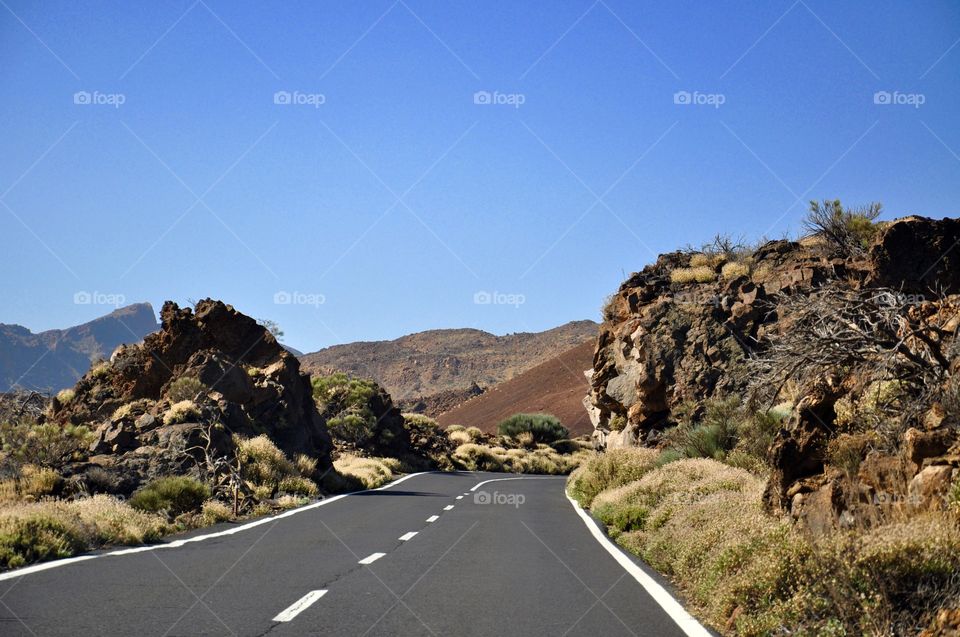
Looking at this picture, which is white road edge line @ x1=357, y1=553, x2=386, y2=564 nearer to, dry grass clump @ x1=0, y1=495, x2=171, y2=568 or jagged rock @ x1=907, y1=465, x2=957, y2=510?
dry grass clump @ x1=0, y1=495, x2=171, y2=568

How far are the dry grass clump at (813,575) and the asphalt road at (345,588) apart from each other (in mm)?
508

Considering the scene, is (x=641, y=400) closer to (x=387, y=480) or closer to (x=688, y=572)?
(x=387, y=480)

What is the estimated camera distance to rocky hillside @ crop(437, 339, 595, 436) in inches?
2960

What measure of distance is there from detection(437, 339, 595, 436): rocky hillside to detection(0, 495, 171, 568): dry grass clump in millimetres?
56977

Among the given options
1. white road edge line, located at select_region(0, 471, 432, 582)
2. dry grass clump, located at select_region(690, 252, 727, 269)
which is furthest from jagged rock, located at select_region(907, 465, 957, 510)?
dry grass clump, located at select_region(690, 252, 727, 269)

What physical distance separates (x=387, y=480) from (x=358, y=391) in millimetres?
12440

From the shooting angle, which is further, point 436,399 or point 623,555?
point 436,399

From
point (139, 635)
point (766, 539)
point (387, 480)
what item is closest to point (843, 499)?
point (766, 539)

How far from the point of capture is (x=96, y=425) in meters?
24.7

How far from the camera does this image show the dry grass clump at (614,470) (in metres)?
19.3

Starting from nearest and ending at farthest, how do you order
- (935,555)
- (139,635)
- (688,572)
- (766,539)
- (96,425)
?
(935,555) < (139,635) < (766,539) < (688,572) < (96,425)

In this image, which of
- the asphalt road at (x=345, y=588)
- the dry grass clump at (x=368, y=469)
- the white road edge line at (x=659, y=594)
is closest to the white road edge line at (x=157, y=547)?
the asphalt road at (x=345, y=588)
